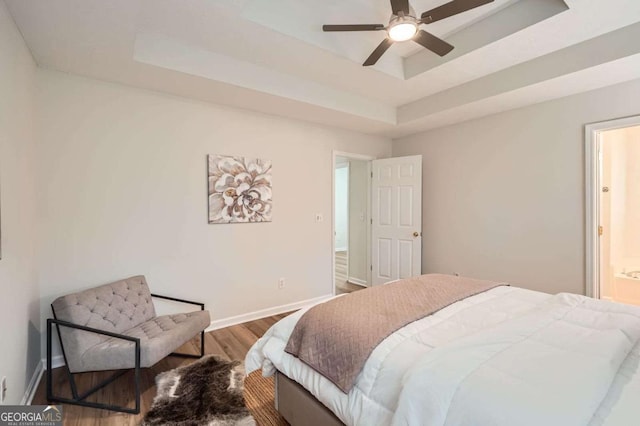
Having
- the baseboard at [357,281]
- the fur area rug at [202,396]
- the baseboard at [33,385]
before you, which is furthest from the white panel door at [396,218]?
the baseboard at [33,385]

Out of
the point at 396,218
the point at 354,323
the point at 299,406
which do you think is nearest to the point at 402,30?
the point at 354,323

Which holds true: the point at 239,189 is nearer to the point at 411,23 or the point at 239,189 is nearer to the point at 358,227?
the point at 411,23

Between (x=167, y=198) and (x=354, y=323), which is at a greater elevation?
(x=167, y=198)

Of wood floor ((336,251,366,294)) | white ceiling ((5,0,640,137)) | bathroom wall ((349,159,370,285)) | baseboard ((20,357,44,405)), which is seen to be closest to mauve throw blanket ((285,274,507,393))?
baseboard ((20,357,44,405))

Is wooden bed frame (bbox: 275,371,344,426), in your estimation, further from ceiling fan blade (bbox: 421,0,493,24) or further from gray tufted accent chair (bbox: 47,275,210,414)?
ceiling fan blade (bbox: 421,0,493,24)

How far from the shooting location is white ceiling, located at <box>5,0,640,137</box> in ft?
6.48

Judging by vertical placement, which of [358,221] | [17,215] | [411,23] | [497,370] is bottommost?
[497,370]

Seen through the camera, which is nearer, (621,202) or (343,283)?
(621,202)

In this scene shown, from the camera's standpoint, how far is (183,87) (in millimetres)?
2771

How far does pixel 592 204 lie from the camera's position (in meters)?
2.92

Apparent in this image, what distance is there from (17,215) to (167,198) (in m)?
1.14

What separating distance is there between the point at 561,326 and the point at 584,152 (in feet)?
7.67

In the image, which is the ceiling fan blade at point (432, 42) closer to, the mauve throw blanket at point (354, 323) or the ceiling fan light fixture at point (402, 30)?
the ceiling fan light fixture at point (402, 30)

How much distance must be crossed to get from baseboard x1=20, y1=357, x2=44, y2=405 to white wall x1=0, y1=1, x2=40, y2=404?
53 millimetres
